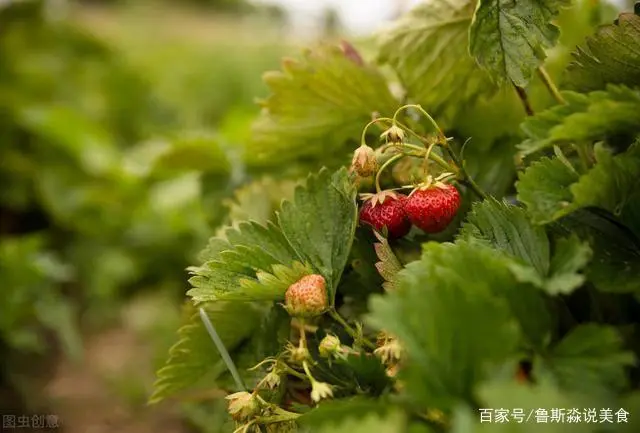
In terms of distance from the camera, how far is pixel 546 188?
0.44m

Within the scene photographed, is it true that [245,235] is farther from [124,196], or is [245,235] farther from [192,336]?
[124,196]

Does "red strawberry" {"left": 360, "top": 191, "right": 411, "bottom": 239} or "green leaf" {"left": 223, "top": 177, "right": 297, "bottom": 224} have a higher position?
"green leaf" {"left": 223, "top": 177, "right": 297, "bottom": 224}

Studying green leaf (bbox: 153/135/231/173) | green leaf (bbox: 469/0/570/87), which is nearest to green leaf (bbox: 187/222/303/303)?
green leaf (bbox: 469/0/570/87)

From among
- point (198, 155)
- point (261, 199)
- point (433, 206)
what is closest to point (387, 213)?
point (433, 206)

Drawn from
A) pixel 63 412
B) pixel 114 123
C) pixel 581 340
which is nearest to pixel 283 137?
pixel 581 340

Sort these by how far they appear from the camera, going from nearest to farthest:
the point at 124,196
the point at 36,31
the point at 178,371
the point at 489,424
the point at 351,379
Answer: the point at 489,424 < the point at 351,379 < the point at 178,371 < the point at 124,196 < the point at 36,31

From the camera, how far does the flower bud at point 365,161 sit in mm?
495

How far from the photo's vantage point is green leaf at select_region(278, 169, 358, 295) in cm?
51

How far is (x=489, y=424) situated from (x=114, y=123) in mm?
2091

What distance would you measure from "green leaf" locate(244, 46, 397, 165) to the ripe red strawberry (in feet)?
0.75

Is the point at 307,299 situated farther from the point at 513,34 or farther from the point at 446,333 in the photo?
the point at 513,34

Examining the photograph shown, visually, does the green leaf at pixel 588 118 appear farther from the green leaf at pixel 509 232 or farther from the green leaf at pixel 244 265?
the green leaf at pixel 244 265

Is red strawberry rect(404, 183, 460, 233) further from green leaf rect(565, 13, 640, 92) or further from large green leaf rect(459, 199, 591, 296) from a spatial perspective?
green leaf rect(565, 13, 640, 92)

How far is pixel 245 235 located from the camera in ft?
1.79
